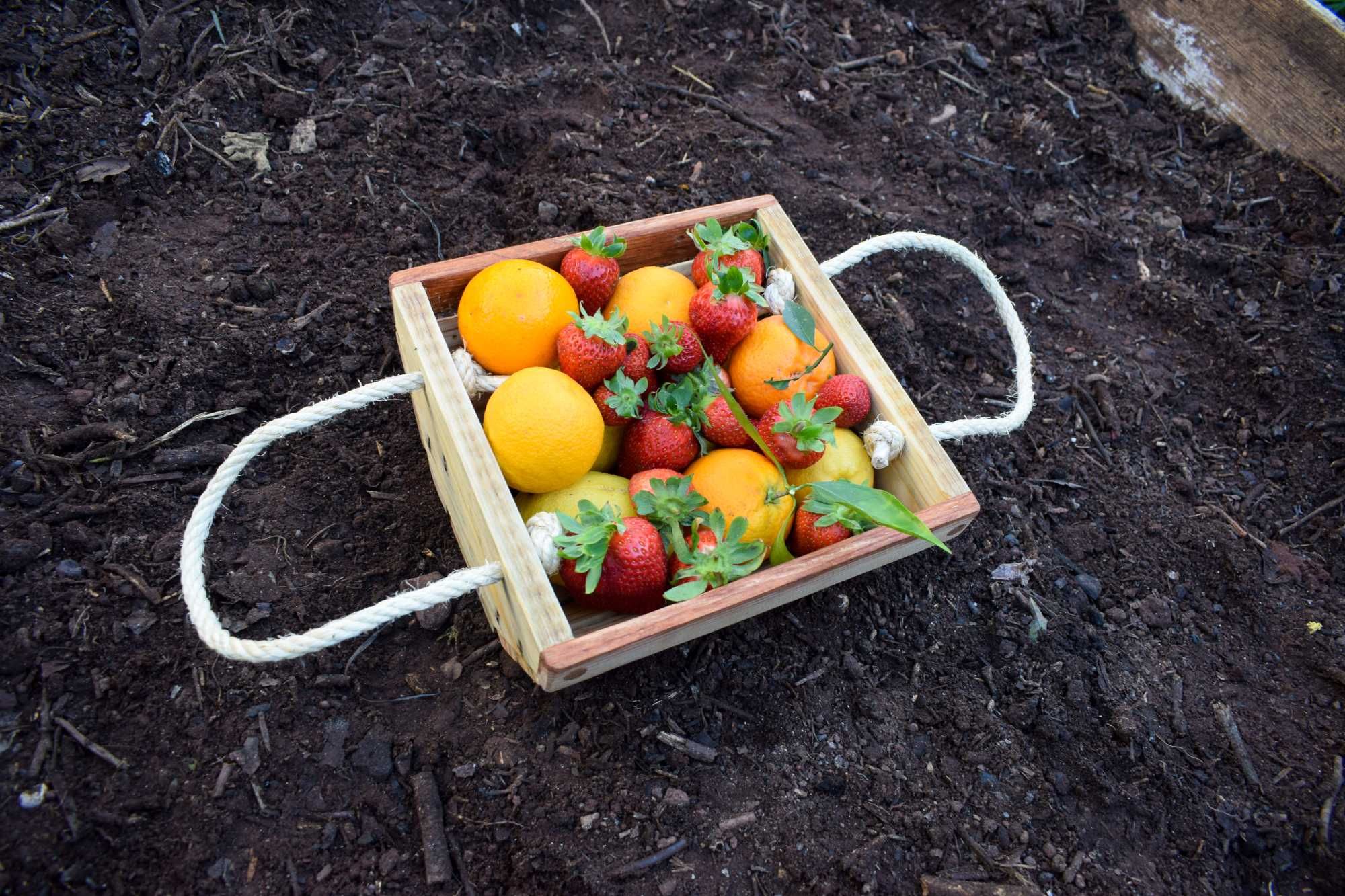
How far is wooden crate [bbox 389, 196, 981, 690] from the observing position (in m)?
1.52

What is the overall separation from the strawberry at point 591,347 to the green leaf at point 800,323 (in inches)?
13.7

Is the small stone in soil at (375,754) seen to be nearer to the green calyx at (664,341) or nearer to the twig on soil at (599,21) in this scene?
the green calyx at (664,341)

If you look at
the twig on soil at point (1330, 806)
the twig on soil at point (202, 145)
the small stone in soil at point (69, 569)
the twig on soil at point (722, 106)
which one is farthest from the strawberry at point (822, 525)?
the twig on soil at point (202, 145)

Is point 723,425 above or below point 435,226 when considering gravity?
above

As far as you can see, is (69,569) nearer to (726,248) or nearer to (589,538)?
(589,538)

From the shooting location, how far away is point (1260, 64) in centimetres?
310

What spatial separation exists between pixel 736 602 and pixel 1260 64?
293 centimetres

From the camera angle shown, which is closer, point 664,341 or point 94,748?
point 94,748

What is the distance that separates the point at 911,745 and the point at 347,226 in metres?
2.03

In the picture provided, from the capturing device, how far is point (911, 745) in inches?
76.9

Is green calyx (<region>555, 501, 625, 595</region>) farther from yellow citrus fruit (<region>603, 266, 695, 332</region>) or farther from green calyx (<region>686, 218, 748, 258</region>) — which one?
green calyx (<region>686, 218, 748, 258</region>)

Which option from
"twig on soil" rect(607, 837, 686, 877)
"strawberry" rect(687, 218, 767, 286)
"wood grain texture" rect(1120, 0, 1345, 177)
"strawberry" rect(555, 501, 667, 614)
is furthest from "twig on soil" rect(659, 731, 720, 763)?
"wood grain texture" rect(1120, 0, 1345, 177)

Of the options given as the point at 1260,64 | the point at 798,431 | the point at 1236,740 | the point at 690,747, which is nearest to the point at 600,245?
the point at 798,431

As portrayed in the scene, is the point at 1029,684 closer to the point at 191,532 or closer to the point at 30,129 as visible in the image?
the point at 191,532
